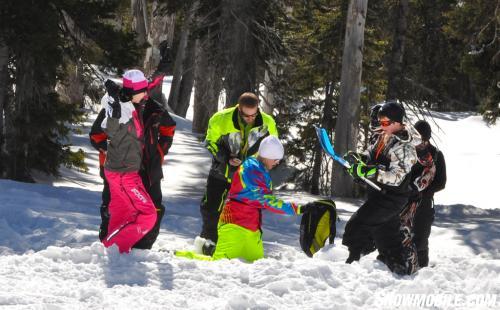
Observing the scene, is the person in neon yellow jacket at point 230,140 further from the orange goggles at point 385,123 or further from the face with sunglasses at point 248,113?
the orange goggles at point 385,123

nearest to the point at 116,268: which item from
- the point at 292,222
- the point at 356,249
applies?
the point at 356,249

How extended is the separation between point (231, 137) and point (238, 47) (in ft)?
24.7

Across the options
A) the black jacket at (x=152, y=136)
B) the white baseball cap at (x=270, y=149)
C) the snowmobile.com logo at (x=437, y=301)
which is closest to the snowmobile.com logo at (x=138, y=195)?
the black jacket at (x=152, y=136)

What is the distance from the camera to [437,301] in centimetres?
528

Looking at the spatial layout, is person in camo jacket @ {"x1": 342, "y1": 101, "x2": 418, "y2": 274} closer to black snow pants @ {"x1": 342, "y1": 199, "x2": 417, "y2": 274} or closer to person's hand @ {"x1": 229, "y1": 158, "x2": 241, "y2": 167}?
black snow pants @ {"x1": 342, "y1": 199, "x2": 417, "y2": 274}

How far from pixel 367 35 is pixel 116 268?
14.2 meters

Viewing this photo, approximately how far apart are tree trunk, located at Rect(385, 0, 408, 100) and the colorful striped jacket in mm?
11322

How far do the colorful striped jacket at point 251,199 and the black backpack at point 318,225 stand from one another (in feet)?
0.61

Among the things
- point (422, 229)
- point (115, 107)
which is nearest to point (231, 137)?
point (115, 107)

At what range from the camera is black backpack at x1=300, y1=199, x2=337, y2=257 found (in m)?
6.54

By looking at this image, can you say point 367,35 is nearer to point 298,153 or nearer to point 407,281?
point 298,153

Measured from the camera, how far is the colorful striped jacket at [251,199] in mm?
6441

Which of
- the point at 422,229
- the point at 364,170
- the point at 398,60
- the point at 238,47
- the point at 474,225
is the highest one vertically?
the point at 398,60

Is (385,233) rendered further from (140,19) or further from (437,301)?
(140,19)
